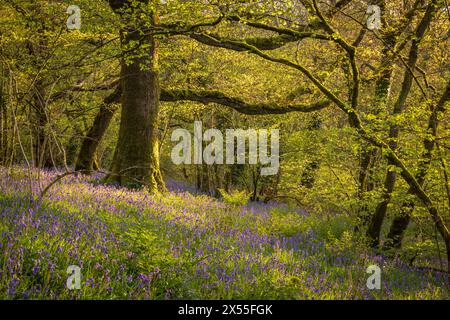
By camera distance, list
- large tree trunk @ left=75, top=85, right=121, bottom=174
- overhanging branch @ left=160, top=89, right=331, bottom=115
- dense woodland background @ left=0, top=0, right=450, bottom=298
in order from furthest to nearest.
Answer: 1. large tree trunk @ left=75, top=85, right=121, bottom=174
2. overhanging branch @ left=160, top=89, right=331, bottom=115
3. dense woodland background @ left=0, top=0, right=450, bottom=298

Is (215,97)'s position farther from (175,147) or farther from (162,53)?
(175,147)

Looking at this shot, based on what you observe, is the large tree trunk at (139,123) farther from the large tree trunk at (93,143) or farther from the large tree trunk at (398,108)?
the large tree trunk at (398,108)

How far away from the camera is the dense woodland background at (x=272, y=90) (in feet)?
20.8

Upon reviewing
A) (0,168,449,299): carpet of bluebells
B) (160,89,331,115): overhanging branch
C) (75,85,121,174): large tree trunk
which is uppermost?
(160,89,331,115): overhanging branch

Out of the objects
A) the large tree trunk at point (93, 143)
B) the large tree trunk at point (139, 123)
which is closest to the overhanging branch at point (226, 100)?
the large tree trunk at point (139, 123)

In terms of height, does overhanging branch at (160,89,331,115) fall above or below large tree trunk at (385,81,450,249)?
above

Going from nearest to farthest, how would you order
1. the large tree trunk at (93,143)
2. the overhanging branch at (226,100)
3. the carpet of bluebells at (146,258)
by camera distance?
1. the carpet of bluebells at (146,258)
2. the overhanging branch at (226,100)
3. the large tree trunk at (93,143)

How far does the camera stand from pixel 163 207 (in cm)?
812

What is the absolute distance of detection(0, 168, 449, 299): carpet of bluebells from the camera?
12.3 feet

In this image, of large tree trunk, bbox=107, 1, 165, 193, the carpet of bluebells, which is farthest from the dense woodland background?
the carpet of bluebells

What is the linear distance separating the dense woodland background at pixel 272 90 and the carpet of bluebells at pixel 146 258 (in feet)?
2.34

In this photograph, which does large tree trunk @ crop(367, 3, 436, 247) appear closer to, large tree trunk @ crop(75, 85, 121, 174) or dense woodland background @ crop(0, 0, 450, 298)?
dense woodland background @ crop(0, 0, 450, 298)

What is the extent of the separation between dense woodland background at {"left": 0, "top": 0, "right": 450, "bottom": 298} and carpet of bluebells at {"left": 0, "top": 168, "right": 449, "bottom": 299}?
713 mm
